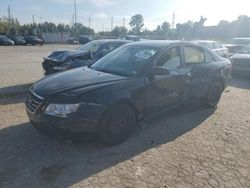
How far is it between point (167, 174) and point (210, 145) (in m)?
1.24

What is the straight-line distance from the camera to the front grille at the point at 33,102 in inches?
142

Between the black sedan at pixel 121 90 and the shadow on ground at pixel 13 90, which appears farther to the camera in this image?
the shadow on ground at pixel 13 90

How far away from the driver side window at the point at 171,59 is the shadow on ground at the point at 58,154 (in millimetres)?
1167

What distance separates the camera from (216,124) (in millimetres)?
5133

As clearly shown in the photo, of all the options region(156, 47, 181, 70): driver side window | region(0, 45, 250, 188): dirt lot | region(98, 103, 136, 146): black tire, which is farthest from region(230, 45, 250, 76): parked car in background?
region(98, 103, 136, 146): black tire

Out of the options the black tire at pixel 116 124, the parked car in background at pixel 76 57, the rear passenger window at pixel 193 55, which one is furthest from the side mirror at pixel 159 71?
the parked car in background at pixel 76 57

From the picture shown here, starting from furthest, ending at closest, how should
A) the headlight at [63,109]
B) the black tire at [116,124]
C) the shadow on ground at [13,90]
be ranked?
the shadow on ground at [13,90]
the black tire at [116,124]
the headlight at [63,109]

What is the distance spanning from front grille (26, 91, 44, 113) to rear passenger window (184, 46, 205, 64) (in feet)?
9.74

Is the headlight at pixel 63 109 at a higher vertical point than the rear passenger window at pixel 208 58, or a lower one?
lower

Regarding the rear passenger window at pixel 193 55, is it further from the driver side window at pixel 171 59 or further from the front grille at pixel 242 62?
the front grille at pixel 242 62

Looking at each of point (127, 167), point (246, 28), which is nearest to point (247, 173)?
point (127, 167)

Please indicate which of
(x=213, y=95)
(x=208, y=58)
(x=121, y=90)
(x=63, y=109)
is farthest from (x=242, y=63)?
(x=63, y=109)

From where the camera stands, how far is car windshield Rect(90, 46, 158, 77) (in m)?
Answer: 4.38

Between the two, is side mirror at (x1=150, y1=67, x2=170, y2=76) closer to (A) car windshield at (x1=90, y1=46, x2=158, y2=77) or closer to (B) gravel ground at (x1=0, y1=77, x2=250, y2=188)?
(A) car windshield at (x1=90, y1=46, x2=158, y2=77)
